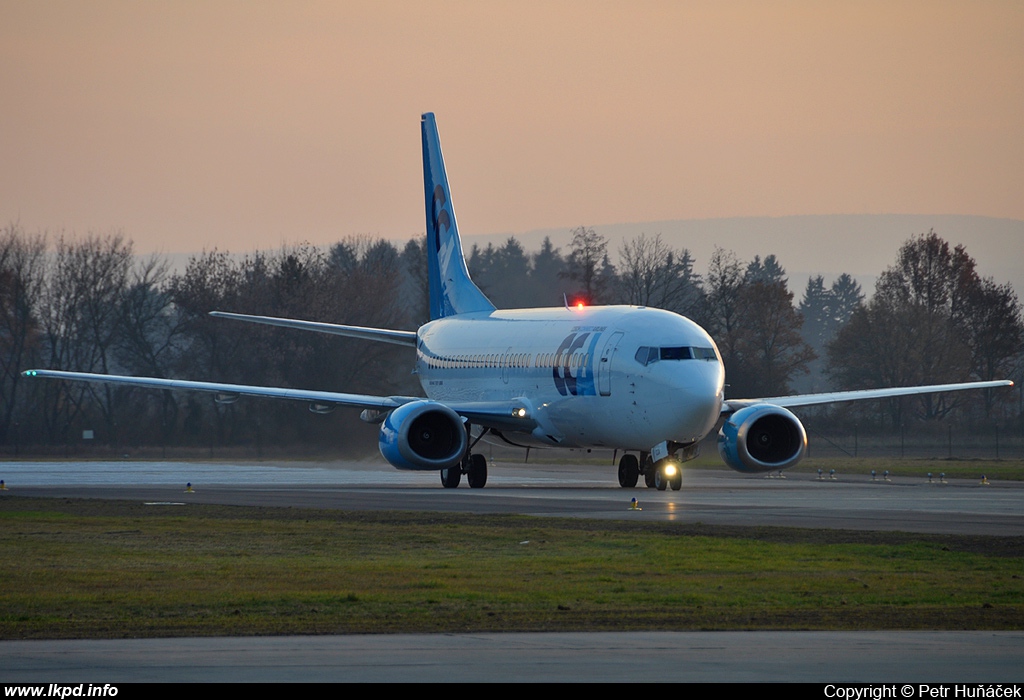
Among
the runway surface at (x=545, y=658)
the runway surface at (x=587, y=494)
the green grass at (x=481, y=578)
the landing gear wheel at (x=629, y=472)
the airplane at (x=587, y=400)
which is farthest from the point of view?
the landing gear wheel at (x=629, y=472)

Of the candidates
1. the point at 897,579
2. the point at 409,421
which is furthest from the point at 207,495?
the point at 897,579

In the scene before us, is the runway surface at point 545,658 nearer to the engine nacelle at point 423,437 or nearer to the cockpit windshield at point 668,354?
the cockpit windshield at point 668,354

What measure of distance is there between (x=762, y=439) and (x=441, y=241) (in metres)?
14.6

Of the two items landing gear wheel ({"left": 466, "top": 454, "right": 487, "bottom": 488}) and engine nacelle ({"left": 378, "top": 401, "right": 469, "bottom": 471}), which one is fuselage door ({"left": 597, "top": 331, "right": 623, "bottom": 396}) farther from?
landing gear wheel ({"left": 466, "top": 454, "right": 487, "bottom": 488})

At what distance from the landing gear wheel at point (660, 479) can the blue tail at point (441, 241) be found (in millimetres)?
12269

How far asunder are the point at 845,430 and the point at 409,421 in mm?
33922

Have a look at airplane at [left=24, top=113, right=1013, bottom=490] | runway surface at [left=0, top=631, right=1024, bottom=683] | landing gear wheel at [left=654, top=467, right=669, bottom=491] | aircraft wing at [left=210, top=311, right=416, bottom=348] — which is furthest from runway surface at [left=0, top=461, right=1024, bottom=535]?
runway surface at [left=0, top=631, right=1024, bottom=683]

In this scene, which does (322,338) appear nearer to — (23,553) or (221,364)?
(221,364)

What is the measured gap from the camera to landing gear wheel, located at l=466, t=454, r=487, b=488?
37.7 metres

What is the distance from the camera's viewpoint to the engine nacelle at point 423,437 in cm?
3544

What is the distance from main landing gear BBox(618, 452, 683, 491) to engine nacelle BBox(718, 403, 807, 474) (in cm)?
Result: 111

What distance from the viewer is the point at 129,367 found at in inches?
3100

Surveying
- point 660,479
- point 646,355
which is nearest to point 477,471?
point 660,479

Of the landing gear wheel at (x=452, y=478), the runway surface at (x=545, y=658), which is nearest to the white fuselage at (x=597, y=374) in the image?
the landing gear wheel at (x=452, y=478)
